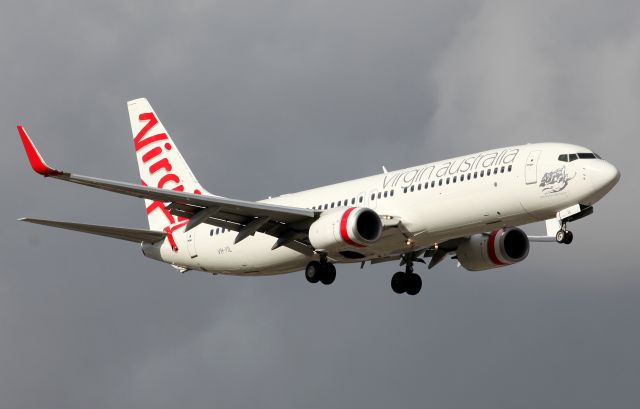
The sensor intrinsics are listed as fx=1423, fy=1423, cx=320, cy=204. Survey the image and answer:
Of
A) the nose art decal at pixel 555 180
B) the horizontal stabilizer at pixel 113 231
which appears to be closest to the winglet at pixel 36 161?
the horizontal stabilizer at pixel 113 231

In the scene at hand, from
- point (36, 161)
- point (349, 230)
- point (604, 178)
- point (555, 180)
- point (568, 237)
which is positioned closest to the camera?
point (36, 161)

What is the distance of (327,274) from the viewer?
57625 mm

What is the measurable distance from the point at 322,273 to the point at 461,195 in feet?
23.8

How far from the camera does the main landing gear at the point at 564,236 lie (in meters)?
52.7

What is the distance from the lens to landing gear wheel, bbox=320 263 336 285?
57.6 metres

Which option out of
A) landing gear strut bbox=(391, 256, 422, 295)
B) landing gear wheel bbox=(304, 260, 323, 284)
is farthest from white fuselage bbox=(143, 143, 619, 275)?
landing gear strut bbox=(391, 256, 422, 295)

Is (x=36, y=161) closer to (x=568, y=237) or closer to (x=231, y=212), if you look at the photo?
(x=231, y=212)

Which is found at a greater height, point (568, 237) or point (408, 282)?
point (408, 282)

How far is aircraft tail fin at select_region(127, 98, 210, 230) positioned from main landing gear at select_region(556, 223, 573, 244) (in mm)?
19922

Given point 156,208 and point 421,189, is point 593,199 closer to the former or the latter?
point 421,189

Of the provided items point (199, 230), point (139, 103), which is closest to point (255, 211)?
point (199, 230)

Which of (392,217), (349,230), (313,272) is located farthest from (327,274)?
(392,217)

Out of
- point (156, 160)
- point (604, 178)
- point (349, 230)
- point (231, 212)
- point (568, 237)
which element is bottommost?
point (568, 237)

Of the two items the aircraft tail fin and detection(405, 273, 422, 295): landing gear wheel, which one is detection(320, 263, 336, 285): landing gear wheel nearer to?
detection(405, 273, 422, 295): landing gear wheel
